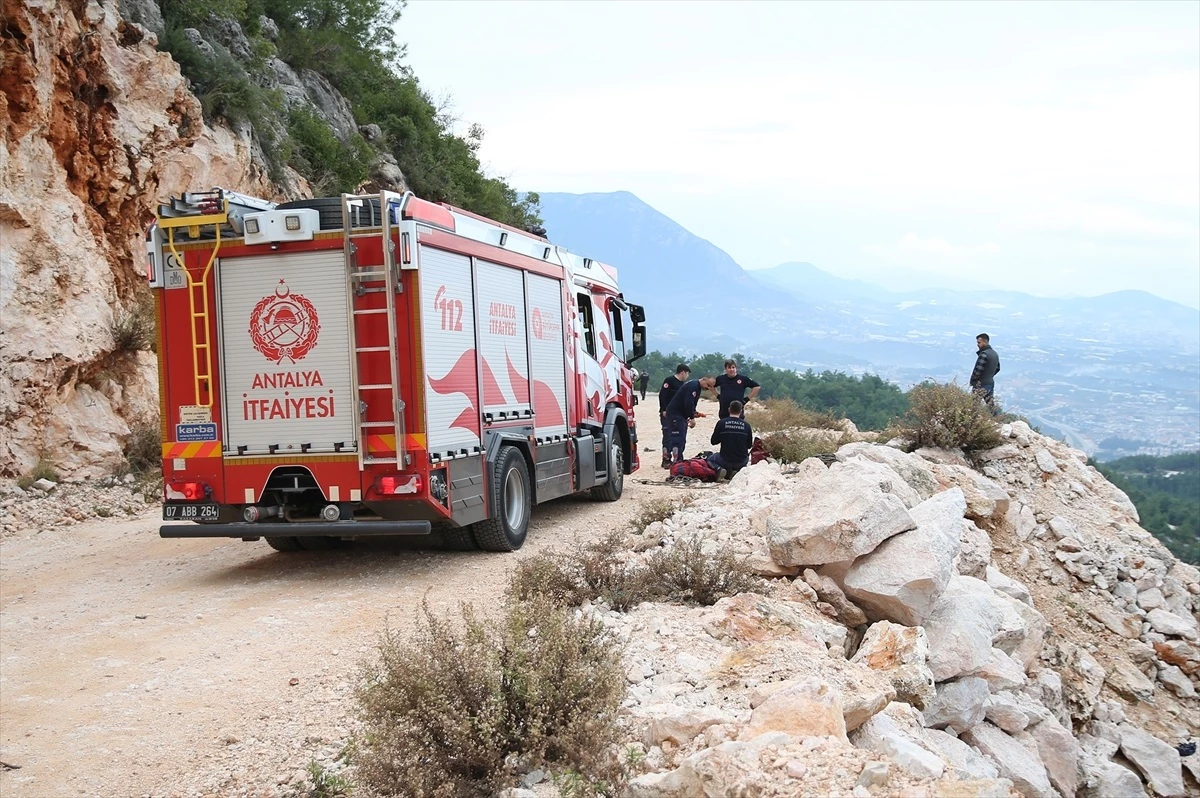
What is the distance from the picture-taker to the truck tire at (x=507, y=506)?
962 centimetres

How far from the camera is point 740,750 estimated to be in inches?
156

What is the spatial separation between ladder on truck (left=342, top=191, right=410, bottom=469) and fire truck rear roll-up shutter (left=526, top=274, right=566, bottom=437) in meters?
2.58

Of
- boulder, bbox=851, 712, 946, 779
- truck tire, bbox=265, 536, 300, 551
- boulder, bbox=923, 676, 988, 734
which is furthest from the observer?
truck tire, bbox=265, 536, 300, 551

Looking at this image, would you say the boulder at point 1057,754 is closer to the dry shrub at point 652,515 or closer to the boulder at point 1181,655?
the dry shrub at point 652,515

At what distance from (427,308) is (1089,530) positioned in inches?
379

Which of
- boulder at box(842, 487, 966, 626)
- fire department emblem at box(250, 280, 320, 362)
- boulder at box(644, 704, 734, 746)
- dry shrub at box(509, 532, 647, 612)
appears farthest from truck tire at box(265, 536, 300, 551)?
boulder at box(644, 704, 734, 746)

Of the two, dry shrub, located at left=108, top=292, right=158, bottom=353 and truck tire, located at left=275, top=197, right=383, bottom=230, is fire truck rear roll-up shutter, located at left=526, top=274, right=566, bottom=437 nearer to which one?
truck tire, located at left=275, top=197, right=383, bottom=230

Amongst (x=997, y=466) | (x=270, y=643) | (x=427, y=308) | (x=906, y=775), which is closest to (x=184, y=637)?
(x=270, y=643)

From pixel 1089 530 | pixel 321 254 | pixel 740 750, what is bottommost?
pixel 1089 530

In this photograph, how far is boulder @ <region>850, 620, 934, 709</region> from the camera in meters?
5.71

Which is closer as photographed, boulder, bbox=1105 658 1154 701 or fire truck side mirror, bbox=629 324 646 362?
boulder, bbox=1105 658 1154 701

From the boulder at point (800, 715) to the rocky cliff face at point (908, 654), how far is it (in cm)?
1

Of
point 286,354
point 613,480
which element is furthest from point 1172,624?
point 286,354

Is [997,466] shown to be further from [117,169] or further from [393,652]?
[117,169]
